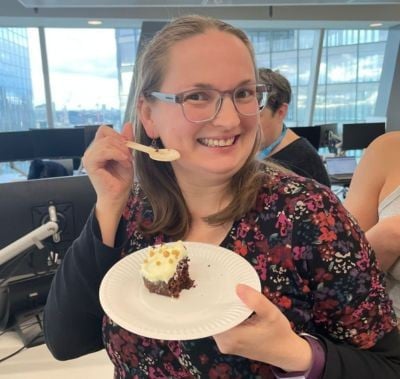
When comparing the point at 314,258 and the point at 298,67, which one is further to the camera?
the point at 298,67

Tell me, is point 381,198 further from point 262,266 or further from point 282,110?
point 282,110

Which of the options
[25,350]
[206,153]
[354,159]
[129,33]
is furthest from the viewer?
[129,33]

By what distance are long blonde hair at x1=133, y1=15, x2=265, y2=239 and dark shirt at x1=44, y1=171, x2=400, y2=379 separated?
0.05 m

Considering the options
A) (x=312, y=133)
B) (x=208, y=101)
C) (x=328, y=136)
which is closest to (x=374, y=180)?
(x=208, y=101)

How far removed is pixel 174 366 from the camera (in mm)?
893

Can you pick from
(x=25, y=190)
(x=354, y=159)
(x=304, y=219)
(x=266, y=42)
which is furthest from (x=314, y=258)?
(x=266, y=42)

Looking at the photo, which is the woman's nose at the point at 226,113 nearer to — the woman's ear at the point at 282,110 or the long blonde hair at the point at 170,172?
the long blonde hair at the point at 170,172

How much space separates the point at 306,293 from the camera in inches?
34.0

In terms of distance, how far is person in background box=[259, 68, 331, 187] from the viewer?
232 cm

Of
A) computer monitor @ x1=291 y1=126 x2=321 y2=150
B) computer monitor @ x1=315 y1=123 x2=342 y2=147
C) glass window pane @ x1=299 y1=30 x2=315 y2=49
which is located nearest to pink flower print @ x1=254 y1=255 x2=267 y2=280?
computer monitor @ x1=291 y1=126 x2=321 y2=150

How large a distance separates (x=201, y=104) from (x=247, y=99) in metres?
0.11

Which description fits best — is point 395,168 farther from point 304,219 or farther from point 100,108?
point 100,108

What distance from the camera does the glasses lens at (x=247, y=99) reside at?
0.94m

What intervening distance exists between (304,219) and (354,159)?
4237 mm
